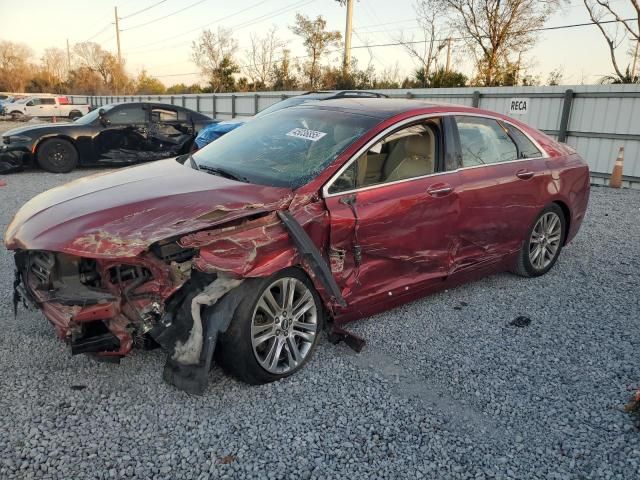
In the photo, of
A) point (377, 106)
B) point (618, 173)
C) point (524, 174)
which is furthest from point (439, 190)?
point (618, 173)

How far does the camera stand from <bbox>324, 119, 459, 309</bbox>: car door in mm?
3260

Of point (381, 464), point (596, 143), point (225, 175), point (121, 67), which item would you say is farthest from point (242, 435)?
point (121, 67)

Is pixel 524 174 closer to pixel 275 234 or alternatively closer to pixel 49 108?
pixel 275 234

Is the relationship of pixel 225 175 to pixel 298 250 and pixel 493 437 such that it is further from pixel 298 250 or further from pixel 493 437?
pixel 493 437

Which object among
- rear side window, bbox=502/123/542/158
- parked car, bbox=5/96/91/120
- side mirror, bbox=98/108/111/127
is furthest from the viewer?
parked car, bbox=5/96/91/120

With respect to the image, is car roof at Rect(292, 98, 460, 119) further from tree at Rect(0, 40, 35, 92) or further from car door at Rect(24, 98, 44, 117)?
tree at Rect(0, 40, 35, 92)

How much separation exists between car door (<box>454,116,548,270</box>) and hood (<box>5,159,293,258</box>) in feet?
5.40

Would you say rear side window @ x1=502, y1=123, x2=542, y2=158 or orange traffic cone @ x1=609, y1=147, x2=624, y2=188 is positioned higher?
rear side window @ x1=502, y1=123, x2=542, y2=158

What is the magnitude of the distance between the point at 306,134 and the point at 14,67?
82.1m

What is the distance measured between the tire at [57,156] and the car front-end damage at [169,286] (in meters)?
8.59

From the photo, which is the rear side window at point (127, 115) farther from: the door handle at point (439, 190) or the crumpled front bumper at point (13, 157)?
the door handle at point (439, 190)

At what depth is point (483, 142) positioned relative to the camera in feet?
13.9

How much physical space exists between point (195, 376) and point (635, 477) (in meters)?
2.19

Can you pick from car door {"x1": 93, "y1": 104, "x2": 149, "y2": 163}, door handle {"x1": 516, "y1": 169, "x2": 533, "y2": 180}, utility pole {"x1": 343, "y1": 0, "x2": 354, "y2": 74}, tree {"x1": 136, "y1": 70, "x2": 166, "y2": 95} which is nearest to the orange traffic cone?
door handle {"x1": 516, "y1": 169, "x2": 533, "y2": 180}
